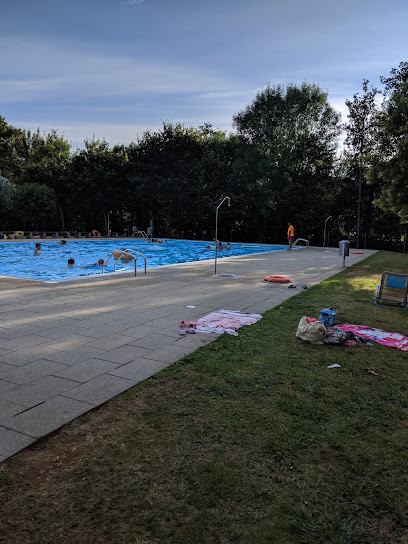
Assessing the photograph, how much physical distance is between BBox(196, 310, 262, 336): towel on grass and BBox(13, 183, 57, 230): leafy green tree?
2489cm

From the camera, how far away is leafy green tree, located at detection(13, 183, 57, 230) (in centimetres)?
2702

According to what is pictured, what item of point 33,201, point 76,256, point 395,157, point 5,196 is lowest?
point 76,256

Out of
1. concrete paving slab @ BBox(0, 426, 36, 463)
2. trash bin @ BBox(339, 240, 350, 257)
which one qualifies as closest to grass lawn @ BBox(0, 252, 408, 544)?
concrete paving slab @ BBox(0, 426, 36, 463)

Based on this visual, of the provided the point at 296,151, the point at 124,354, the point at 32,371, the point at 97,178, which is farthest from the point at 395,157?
the point at 97,178

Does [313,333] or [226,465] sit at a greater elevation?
[313,333]

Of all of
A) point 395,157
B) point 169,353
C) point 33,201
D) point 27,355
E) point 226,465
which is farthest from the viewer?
point 33,201

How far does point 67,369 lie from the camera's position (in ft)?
12.4

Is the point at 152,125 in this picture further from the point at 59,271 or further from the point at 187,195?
the point at 59,271

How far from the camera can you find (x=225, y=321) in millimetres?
5676

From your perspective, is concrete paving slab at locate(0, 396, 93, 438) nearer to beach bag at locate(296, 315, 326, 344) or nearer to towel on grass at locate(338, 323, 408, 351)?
beach bag at locate(296, 315, 326, 344)

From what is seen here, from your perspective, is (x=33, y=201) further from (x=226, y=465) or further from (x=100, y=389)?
(x=226, y=465)

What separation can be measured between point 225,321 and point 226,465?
3.35 metres

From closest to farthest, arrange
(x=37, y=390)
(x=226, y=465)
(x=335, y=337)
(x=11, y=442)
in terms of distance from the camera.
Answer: (x=226, y=465) < (x=11, y=442) < (x=37, y=390) < (x=335, y=337)

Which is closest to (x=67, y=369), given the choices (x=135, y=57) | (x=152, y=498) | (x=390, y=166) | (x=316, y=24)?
(x=152, y=498)
